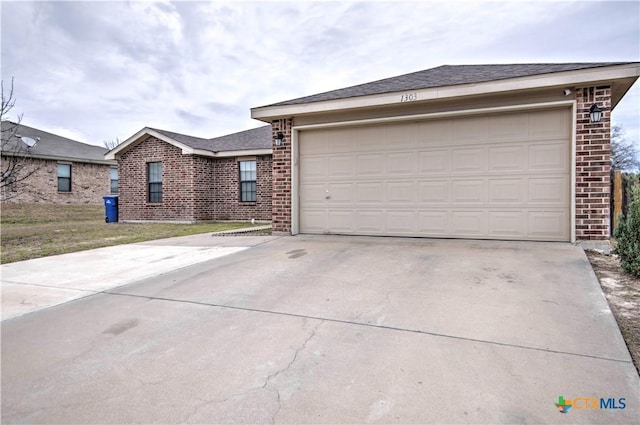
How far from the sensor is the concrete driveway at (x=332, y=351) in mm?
2145

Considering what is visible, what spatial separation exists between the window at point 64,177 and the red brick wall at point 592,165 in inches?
865

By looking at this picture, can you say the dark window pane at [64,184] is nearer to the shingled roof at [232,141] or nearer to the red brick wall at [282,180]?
the shingled roof at [232,141]

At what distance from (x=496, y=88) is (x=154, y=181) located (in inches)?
530

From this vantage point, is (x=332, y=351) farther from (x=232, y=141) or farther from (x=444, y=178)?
(x=232, y=141)

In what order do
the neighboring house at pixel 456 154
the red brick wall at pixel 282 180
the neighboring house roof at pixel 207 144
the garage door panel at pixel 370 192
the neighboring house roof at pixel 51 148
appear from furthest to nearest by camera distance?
the neighboring house roof at pixel 51 148 < the neighboring house roof at pixel 207 144 < the red brick wall at pixel 282 180 < the garage door panel at pixel 370 192 < the neighboring house at pixel 456 154

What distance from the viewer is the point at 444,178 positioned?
732cm

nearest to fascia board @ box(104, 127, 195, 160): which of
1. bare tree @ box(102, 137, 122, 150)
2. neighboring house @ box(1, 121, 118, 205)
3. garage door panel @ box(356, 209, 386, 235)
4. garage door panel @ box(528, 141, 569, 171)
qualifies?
neighboring house @ box(1, 121, 118, 205)

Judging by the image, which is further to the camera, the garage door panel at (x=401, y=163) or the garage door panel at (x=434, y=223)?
the garage door panel at (x=401, y=163)

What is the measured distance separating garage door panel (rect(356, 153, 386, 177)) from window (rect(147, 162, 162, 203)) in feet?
34.0

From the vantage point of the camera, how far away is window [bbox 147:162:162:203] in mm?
15266

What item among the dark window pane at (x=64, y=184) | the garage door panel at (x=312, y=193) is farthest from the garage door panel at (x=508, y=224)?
the dark window pane at (x=64, y=184)

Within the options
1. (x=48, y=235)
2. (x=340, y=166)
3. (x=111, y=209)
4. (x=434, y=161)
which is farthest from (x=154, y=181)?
(x=434, y=161)

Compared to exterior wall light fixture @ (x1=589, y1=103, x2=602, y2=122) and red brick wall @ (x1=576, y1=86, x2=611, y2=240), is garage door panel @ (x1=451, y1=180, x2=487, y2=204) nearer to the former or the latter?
red brick wall @ (x1=576, y1=86, x2=611, y2=240)

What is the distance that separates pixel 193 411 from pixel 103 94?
83.0ft
